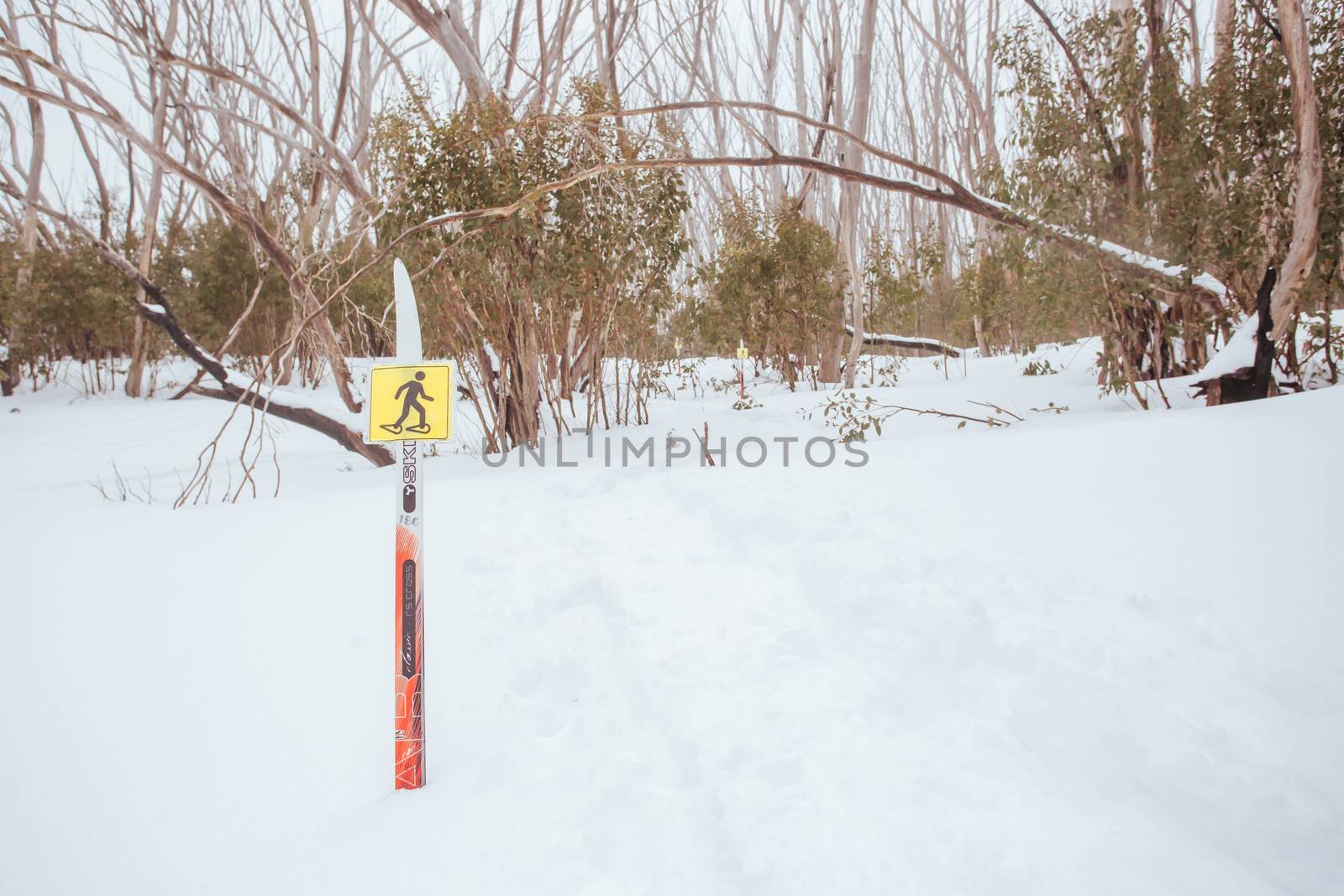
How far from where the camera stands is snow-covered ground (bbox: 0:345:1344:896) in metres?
1.11

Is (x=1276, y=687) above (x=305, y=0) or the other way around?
the other way around

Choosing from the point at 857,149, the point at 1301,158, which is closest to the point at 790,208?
the point at 857,149

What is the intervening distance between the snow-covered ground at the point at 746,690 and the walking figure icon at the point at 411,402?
0.72 metres

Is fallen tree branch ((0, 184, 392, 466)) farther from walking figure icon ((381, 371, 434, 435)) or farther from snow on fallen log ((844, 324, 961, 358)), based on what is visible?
snow on fallen log ((844, 324, 961, 358))

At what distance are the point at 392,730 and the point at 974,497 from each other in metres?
2.11

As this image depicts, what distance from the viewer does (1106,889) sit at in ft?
3.35

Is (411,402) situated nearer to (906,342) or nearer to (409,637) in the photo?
(409,637)

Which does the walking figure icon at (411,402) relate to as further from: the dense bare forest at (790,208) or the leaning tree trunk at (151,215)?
the leaning tree trunk at (151,215)

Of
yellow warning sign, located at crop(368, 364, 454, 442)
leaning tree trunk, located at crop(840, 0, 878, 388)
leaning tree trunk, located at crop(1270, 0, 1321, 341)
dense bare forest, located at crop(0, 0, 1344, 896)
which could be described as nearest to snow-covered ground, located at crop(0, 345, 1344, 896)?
dense bare forest, located at crop(0, 0, 1344, 896)

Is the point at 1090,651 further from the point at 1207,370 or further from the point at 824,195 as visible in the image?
the point at 824,195

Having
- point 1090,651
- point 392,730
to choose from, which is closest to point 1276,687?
point 1090,651

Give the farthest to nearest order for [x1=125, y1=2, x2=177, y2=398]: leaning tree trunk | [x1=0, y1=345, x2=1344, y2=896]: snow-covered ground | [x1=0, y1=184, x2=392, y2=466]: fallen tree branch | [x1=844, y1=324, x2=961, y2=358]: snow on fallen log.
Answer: [x1=844, y1=324, x2=961, y2=358]: snow on fallen log < [x1=125, y1=2, x2=177, y2=398]: leaning tree trunk < [x1=0, y1=184, x2=392, y2=466]: fallen tree branch < [x1=0, y1=345, x2=1344, y2=896]: snow-covered ground

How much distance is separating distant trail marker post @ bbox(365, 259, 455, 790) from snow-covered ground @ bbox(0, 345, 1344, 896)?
0.14 meters

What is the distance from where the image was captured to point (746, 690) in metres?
1.63
